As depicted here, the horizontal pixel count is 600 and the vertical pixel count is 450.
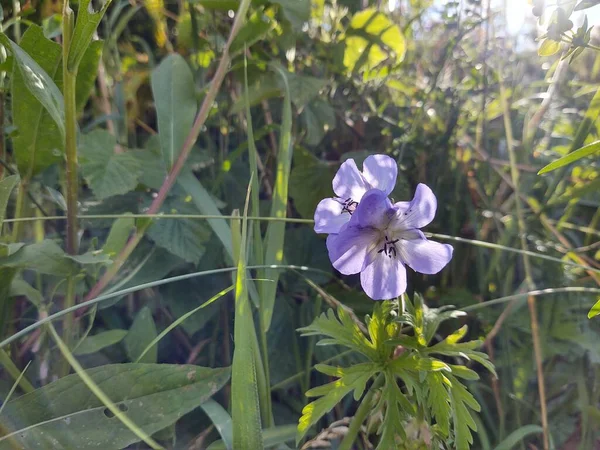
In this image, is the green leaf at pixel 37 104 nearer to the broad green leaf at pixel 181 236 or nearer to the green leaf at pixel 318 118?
the broad green leaf at pixel 181 236

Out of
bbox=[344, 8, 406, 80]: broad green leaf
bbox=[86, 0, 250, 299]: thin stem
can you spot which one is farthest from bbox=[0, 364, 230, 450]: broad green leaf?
bbox=[344, 8, 406, 80]: broad green leaf

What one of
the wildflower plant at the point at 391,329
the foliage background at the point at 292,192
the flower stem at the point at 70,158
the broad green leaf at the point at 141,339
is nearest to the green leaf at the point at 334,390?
the wildflower plant at the point at 391,329

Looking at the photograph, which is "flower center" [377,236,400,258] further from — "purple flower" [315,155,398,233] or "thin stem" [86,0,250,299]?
"thin stem" [86,0,250,299]

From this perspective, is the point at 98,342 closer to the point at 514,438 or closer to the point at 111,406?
the point at 111,406

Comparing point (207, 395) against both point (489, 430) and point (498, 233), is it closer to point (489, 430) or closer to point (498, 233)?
point (489, 430)

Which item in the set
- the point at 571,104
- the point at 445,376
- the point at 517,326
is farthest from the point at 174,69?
the point at 571,104
